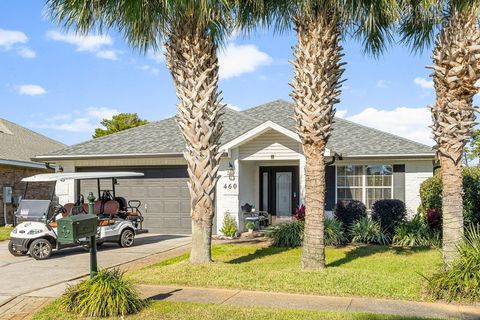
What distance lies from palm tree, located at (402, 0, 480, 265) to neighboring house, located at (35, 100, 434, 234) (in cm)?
728

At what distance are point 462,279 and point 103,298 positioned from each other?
18.0 ft

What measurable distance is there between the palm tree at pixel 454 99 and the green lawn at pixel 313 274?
49.2 inches

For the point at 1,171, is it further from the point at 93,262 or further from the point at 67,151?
the point at 93,262

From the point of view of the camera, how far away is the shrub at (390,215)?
15.1 m

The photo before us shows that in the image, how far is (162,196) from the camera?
60.1 ft

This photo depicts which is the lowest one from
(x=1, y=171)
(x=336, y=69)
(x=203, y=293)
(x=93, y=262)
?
(x=203, y=293)

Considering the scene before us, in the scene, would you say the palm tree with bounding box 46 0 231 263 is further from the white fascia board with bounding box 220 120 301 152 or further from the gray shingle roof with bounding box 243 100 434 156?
the white fascia board with bounding box 220 120 301 152

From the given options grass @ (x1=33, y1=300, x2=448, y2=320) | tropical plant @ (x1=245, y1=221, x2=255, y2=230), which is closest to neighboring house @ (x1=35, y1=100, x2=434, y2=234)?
tropical plant @ (x1=245, y1=221, x2=255, y2=230)

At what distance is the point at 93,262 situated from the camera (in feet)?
25.4

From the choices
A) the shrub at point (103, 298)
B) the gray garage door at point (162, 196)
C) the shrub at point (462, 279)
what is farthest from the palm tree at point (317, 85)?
the gray garage door at point (162, 196)

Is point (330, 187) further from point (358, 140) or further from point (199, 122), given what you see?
point (199, 122)

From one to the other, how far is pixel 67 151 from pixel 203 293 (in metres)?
12.8

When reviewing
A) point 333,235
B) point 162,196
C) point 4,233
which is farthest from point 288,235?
point 4,233

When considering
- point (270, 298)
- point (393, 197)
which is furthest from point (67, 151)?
point (270, 298)
